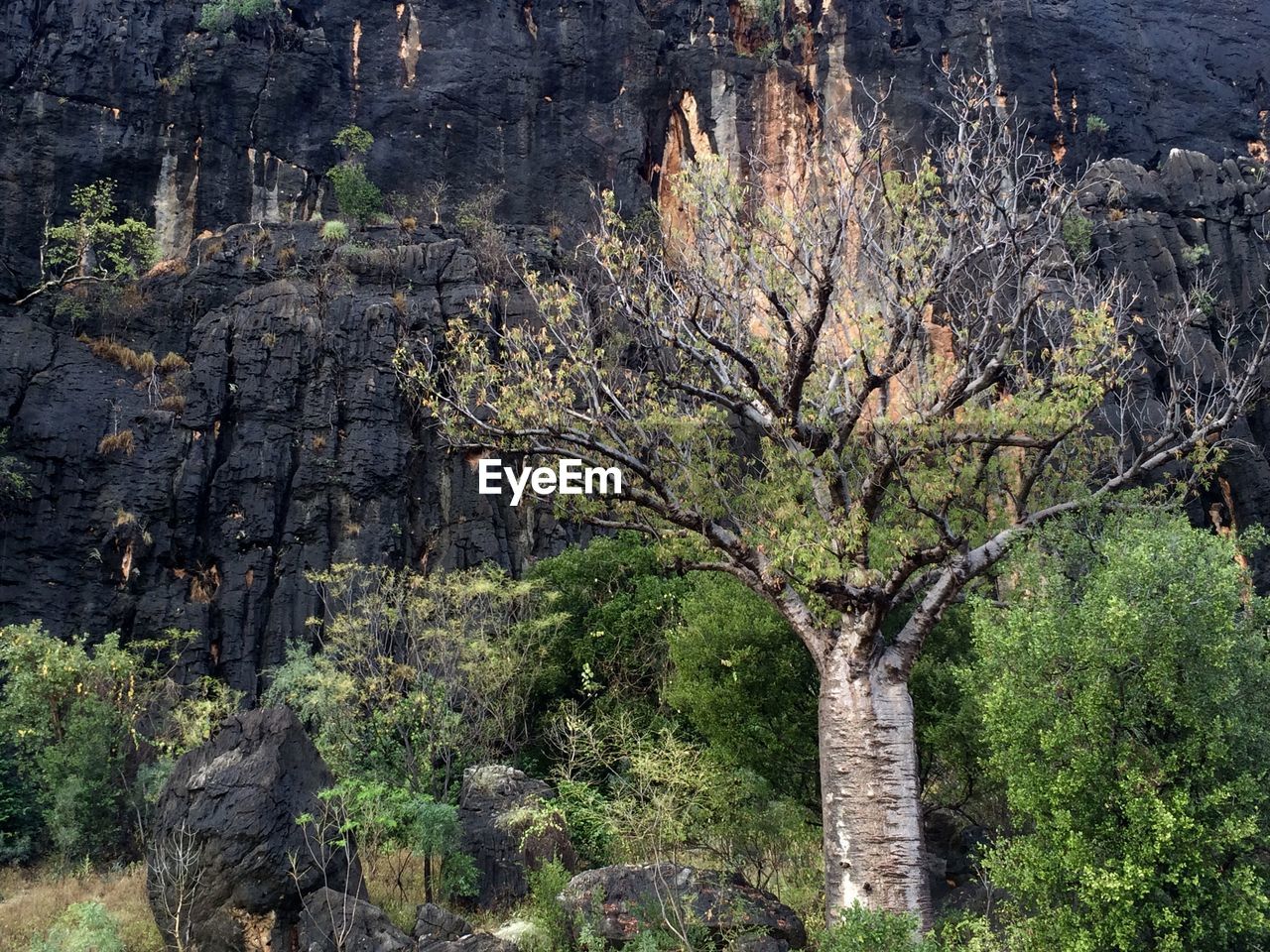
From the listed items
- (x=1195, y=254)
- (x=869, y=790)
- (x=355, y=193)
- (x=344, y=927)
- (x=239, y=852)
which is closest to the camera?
(x=344, y=927)

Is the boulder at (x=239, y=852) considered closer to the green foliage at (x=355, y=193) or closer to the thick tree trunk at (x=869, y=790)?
the thick tree trunk at (x=869, y=790)

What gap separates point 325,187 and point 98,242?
24.0ft

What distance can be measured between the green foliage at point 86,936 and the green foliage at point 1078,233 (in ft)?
98.4

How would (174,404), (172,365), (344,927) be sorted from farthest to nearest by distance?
1. (172,365)
2. (174,404)
3. (344,927)

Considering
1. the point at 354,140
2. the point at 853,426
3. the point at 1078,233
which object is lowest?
the point at 853,426

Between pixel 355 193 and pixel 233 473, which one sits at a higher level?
pixel 355 193

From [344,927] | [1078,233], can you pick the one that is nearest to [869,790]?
[344,927]

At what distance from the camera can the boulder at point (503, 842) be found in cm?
1245

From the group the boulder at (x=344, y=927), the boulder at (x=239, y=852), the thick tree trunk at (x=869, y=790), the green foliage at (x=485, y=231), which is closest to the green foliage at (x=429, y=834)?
the boulder at (x=239, y=852)

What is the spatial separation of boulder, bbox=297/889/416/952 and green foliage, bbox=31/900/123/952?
66.8 inches

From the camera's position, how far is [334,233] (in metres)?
31.7

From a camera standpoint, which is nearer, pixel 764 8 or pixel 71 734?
pixel 71 734

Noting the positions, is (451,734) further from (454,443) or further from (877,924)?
(877,924)

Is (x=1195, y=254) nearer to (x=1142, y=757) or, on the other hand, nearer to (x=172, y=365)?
(x=1142, y=757)
